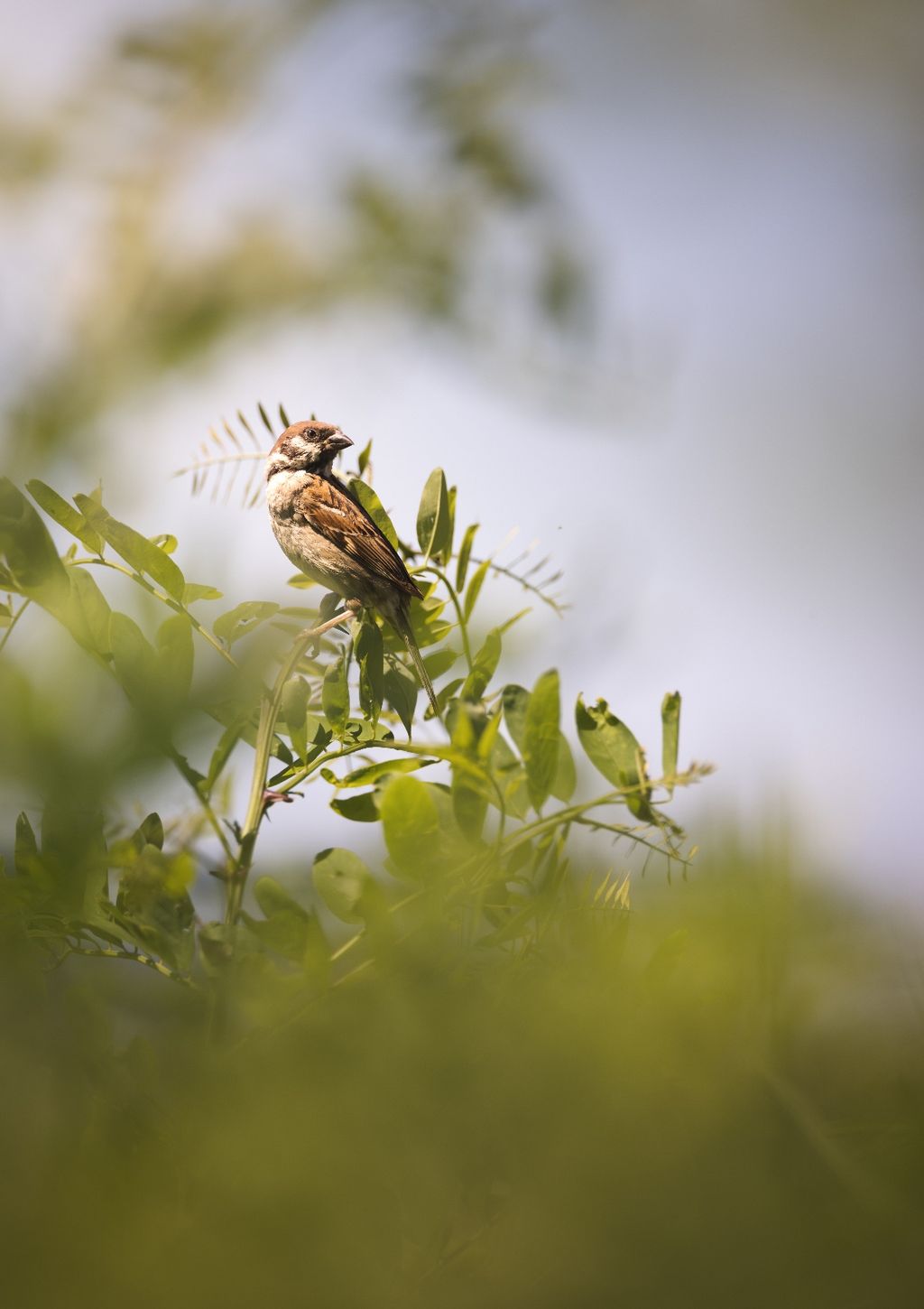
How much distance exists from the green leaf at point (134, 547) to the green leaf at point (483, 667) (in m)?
0.16

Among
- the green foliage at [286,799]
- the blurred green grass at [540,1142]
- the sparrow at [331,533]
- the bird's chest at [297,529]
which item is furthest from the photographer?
the bird's chest at [297,529]

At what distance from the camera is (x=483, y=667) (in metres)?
0.51

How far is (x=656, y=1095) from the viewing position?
23 centimetres

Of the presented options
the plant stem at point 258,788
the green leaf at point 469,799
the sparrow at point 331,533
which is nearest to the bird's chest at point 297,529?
the sparrow at point 331,533

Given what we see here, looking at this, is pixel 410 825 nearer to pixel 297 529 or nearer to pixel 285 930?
pixel 285 930

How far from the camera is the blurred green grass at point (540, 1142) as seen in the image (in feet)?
0.65

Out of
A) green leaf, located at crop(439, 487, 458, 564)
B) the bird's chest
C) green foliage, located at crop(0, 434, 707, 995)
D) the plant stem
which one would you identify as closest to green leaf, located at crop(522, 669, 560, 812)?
green foliage, located at crop(0, 434, 707, 995)

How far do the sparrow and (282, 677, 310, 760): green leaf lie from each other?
7 centimetres

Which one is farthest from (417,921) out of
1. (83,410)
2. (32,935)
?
(83,410)

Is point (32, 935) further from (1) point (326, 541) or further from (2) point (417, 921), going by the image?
(1) point (326, 541)

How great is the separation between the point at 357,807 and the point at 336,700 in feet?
0.24

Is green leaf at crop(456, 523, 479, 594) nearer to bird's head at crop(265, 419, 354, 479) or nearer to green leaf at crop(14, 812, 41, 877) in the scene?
green leaf at crop(14, 812, 41, 877)

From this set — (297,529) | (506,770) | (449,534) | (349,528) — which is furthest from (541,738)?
(297,529)

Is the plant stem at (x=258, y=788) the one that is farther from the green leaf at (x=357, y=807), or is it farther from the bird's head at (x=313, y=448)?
the bird's head at (x=313, y=448)
